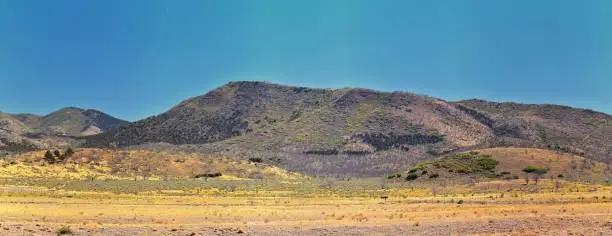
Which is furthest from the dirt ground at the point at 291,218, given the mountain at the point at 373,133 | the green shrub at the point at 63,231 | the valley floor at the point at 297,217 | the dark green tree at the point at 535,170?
the mountain at the point at 373,133

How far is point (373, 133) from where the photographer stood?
163 m

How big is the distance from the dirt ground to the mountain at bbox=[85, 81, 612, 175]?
8071 centimetres

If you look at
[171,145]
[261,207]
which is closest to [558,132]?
[171,145]

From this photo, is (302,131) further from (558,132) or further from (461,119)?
(558,132)

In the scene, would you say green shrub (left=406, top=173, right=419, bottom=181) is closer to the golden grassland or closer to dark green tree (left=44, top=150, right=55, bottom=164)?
the golden grassland

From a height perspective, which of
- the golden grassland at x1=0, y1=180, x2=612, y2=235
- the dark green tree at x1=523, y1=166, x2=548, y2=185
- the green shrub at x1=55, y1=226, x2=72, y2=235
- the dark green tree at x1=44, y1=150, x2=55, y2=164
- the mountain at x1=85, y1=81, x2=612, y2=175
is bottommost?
the green shrub at x1=55, y1=226, x2=72, y2=235

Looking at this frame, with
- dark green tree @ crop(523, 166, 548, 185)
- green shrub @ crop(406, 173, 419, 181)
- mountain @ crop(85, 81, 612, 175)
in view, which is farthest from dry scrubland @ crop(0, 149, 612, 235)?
mountain @ crop(85, 81, 612, 175)

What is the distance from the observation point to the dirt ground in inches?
1033

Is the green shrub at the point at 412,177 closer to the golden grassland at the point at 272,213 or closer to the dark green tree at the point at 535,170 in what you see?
the dark green tree at the point at 535,170

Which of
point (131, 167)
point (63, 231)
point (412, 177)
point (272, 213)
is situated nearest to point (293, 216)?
point (272, 213)

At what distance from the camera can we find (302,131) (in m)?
166

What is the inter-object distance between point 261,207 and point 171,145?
434ft

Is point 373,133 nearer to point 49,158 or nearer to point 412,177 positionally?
point 412,177

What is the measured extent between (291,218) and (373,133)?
131 metres
